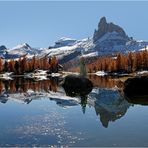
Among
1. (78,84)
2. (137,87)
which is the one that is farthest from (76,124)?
(78,84)

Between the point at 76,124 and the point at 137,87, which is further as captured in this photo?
the point at 137,87

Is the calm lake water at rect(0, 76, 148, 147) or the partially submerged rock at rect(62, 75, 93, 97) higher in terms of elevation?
the partially submerged rock at rect(62, 75, 93, 97)

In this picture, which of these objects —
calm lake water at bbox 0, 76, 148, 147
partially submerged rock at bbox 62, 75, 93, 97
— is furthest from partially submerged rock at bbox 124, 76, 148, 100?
partially submerged rock at bbox 62, 75, 93, 97

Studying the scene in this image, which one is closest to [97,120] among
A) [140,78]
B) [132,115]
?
[132,115]

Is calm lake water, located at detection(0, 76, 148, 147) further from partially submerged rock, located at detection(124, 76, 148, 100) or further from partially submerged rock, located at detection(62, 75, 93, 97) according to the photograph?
partially submerged rock, located at detection(62, 75, 93, 97)

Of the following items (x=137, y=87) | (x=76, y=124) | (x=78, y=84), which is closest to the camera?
(x=76, y=124)

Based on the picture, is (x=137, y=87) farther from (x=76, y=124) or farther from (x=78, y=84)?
(x=76, y=124)

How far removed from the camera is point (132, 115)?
147 ft

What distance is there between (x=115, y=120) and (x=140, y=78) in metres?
22.5

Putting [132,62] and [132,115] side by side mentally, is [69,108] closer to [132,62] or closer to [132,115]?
[132,115]

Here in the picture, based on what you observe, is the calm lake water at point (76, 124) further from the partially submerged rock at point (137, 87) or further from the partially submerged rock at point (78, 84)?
the partially submerged rock at point (78, 84)

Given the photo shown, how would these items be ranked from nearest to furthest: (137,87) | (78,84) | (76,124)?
(76,124)
(137,87)
(78,84)

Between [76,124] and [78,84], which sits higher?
[78,84]

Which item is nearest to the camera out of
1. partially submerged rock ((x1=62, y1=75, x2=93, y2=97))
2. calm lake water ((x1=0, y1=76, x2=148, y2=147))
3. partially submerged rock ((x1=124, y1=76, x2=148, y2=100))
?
calm lake water ((x1=0, y1=76, x2=148, y2=147))
